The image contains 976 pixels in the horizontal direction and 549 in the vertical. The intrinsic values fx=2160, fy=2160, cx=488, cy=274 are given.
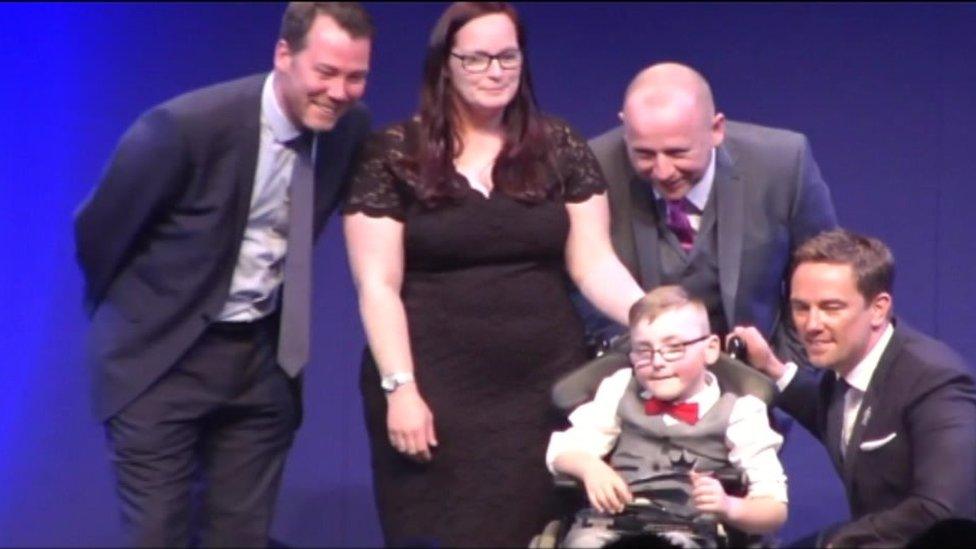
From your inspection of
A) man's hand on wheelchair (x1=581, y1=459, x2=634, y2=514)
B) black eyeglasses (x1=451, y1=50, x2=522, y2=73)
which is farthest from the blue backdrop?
black eyeglasses (x1=451, y1=50, x2=522, y2=73)

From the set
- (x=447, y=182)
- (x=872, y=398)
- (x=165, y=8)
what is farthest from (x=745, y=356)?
(x=165, y=8)

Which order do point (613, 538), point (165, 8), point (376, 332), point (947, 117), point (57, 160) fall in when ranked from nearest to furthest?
1. point (613, 538)
2. point (376, 332)
3. point (947, 117)
4. point (57, 160)
5. point (165, 8)

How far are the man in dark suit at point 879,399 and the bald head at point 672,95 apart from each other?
36cm

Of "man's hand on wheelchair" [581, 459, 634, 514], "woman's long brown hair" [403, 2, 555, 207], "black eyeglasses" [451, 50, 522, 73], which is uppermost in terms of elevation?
"black eyeglasses" [451, 50, 522, 73]

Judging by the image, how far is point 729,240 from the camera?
4348 mm

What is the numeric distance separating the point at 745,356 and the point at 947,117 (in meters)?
1.51

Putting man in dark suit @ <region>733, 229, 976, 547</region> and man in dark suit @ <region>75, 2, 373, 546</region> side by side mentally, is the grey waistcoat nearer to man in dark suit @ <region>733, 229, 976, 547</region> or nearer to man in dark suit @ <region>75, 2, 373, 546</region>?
man in dark suit @ <region>733, 229, 976, 547</region>

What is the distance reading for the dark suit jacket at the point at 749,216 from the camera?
4352 mm

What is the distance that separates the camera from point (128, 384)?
446 cm

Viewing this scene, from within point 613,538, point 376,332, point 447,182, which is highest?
point 447,182

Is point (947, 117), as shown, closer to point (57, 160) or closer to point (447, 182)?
point (447, 182)

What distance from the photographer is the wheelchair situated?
3.88m

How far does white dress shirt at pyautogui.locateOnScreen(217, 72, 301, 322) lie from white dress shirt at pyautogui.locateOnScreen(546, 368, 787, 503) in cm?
74

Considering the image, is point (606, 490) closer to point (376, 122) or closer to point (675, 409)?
point (675, 409)
